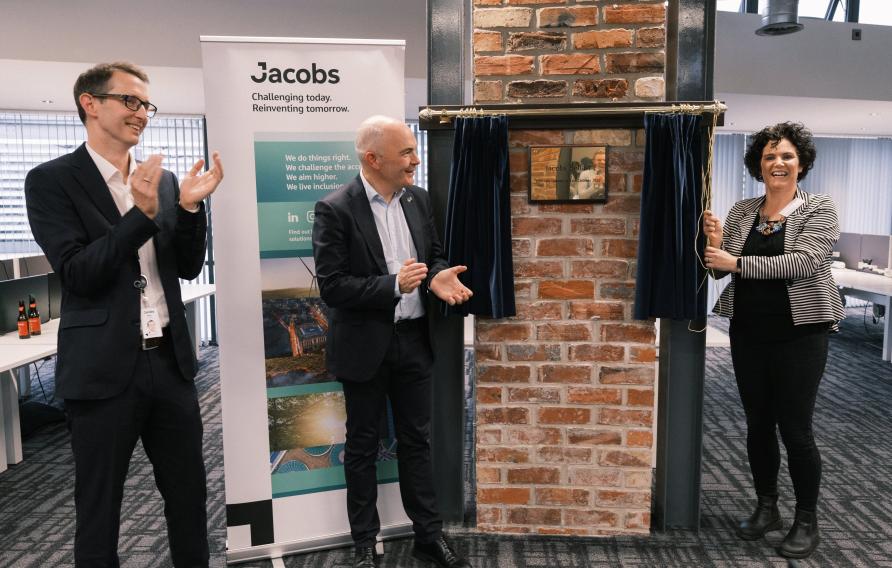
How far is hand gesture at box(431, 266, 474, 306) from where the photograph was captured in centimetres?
206

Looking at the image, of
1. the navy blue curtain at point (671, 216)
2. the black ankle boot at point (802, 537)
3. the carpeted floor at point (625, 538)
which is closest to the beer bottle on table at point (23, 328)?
the carpeted floor at point (625, 538)

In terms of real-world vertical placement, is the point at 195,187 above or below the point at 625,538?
above

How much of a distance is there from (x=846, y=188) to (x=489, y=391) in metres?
8.21

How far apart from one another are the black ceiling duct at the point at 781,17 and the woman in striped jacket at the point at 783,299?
3.00 meters

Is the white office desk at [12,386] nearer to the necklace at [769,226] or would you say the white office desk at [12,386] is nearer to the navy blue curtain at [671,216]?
the navy blue curtain at [671,216]

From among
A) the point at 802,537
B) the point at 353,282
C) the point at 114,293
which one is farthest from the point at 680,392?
the point at 114,293

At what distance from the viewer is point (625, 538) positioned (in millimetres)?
2523

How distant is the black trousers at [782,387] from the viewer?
222 cm

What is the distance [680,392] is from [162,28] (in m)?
4.27

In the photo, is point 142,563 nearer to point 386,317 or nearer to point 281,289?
point 281,289

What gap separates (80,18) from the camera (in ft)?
14.5

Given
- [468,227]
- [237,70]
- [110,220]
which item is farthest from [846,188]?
[110,220]

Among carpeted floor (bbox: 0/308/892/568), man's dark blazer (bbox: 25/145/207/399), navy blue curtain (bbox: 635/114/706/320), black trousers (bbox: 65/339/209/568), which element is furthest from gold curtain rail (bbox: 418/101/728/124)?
carpeted floor (bbox: 0/308/892/568)

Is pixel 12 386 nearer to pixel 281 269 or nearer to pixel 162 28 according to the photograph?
pixel 281 269
